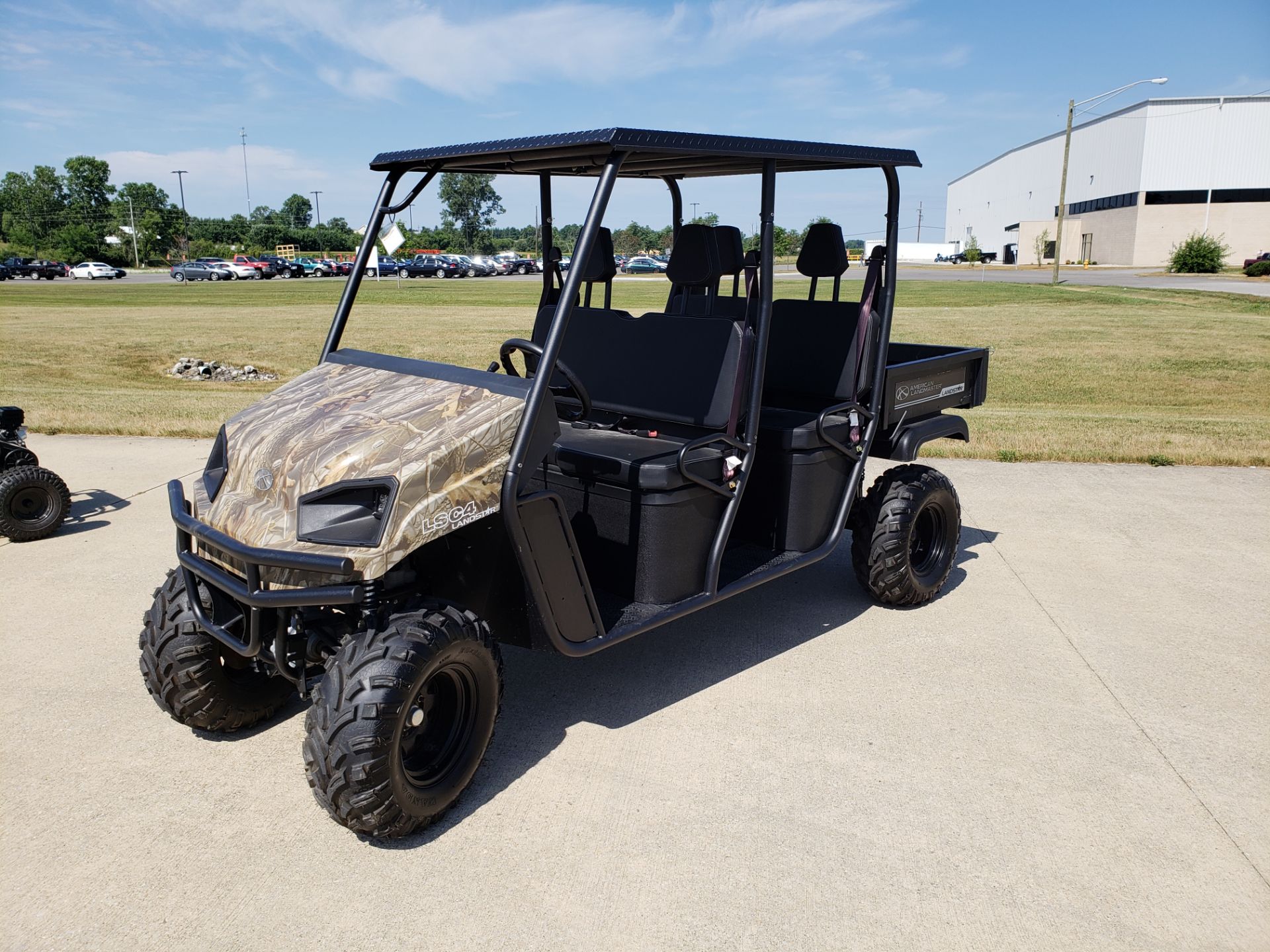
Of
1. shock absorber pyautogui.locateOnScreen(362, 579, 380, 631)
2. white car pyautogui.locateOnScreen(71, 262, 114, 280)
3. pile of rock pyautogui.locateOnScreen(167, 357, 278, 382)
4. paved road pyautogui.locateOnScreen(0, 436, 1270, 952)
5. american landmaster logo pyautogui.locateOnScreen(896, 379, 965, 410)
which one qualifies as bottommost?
paved road pyautogui.locateOnScreen(0, 436, 1270, 952)

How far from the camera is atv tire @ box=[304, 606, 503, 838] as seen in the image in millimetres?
2906

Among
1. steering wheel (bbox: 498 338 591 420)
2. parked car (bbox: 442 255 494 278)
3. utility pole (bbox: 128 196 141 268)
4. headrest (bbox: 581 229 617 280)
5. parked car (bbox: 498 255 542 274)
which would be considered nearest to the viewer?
steering wheel (bbox: 498 338 591 420)

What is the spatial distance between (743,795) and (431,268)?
53.0 meters

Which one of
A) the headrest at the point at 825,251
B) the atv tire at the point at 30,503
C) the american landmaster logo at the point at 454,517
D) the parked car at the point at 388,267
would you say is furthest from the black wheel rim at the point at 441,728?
the parked car at the point at 388,267

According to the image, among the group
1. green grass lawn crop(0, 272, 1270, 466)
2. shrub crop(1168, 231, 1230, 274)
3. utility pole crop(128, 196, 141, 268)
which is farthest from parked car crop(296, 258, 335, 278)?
shrub crop(1168, 231, 1230, 274)

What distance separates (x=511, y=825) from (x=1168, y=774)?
2.26 m

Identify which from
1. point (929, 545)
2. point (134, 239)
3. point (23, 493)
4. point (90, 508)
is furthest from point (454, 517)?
point (134, 239)

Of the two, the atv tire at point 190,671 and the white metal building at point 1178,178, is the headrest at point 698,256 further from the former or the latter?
the white metal building at point 1178,178

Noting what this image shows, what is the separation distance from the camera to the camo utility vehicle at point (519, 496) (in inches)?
119

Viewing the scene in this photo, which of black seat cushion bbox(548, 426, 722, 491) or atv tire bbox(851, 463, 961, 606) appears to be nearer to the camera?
black seat cushion bbox(548, 426, 722, 491)

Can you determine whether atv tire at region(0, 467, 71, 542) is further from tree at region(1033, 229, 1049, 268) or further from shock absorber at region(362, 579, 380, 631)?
tree at region(1033, 229, 1049, 268)

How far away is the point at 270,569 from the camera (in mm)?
3100

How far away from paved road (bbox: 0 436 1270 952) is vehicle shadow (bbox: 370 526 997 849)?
0.02 metres

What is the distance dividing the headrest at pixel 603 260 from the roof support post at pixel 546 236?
27 centimetres
